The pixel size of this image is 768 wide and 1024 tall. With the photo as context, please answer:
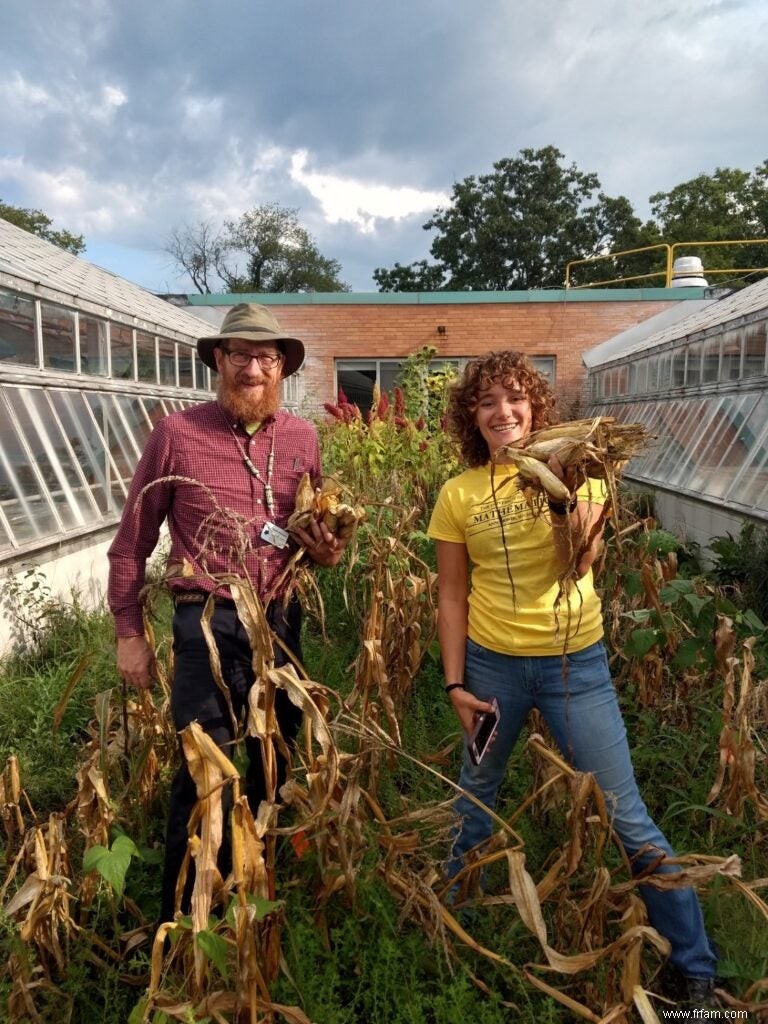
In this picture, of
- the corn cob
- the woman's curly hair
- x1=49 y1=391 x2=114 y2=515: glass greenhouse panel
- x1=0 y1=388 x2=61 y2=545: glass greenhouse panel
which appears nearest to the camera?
the corn cob

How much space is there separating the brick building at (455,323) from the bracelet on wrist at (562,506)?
12.1 metres

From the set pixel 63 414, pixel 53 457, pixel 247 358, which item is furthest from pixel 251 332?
pixel 63 414

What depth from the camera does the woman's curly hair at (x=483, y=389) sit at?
1717 mm

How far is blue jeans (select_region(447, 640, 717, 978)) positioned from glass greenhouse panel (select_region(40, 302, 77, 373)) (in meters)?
4.02

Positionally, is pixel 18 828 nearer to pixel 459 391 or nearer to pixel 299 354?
pixel 299 354

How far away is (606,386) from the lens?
1152cm

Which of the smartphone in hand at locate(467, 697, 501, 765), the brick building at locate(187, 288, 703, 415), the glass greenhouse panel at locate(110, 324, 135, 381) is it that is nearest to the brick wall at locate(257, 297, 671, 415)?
the brick building at locate(187, 288, 703, 415)

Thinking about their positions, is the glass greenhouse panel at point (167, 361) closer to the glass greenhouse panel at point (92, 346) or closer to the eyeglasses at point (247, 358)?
the glass greenhouse panel at point (92, 346)

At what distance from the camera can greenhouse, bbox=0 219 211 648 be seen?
386 cm

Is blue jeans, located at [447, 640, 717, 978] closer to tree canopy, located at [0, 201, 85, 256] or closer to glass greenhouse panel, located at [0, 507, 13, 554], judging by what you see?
glass greenhouse panel, located at [0, 507, 13, 554]

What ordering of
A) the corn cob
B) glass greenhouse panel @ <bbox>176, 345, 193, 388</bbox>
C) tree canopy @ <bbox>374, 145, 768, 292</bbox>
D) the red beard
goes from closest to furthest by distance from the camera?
the corn cob → the red beard → glass greenhouse panel @ <bbox>176, 345, 193, 388</bbox> → tree canopy @ <bbox>374, 145, 768, 292</bbox>

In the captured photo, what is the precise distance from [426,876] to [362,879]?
6.6 inches

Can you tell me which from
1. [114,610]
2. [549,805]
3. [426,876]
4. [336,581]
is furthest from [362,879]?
[336,581]

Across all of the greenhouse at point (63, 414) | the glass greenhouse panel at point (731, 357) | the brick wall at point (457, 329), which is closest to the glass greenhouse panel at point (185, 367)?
the greenhouse at point (63, 414)
